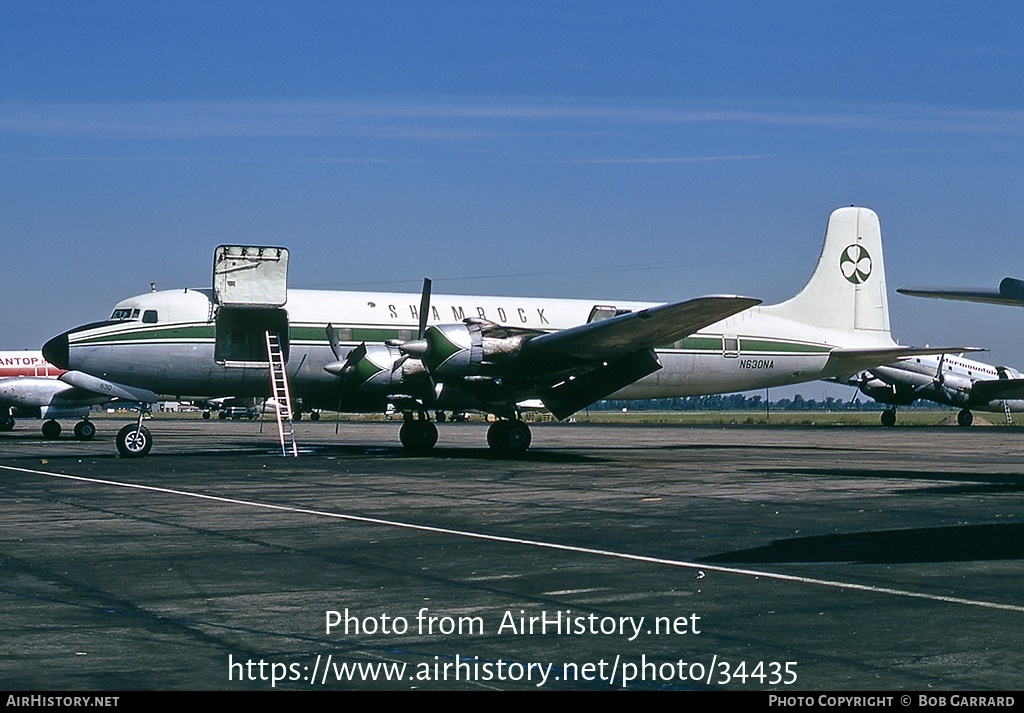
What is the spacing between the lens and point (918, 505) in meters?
14.6

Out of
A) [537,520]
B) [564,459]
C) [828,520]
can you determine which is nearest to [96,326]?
[564,459]

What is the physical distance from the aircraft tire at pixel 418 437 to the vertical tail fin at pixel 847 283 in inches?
428

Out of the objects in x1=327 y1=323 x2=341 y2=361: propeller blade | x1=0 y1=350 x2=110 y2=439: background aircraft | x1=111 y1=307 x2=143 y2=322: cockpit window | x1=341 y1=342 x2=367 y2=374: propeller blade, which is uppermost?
x1=111 y1=307 x2=143 y2=322: cockpit window

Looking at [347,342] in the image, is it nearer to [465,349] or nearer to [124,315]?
[465,349]

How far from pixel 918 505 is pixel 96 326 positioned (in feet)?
62.2

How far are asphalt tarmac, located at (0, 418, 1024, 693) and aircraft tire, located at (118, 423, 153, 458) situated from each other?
26.5ft

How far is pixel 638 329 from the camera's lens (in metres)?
24.3

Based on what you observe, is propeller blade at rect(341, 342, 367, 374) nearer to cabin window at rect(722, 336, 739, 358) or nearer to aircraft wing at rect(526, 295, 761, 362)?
aircraft wing at rect(526, 295, 761, 362)

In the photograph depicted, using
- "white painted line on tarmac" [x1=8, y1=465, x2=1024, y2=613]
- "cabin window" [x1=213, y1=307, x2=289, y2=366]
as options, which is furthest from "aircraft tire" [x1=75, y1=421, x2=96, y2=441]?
"white painted line on tarmac" [x1=8, y1=465, x2=1024, y2=613]

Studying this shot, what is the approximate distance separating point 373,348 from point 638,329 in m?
6.41

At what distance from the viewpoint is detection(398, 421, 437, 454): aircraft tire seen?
28297 mm

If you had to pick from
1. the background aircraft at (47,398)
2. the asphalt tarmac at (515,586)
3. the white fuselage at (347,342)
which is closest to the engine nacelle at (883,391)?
the white fuselage at (347,342)

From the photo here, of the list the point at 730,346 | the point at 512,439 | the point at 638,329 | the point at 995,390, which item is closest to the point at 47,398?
the point at 512,439
